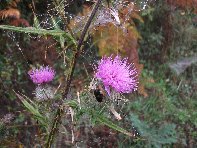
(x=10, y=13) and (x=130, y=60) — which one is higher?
(x=10, y=13)

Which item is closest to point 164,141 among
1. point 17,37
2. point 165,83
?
point 165,83

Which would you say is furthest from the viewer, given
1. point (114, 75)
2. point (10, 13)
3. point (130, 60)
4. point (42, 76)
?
point (130, 60)

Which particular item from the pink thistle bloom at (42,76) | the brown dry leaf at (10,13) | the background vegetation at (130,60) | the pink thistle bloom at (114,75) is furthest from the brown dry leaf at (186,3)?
the pink thistle bloom at (114,75)

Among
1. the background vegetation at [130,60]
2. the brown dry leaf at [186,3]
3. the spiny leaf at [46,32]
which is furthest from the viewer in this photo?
the brown dry leaf at [186,3]

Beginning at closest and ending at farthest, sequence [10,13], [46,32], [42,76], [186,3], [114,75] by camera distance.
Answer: [46,32] → [114,75] → [42,76] → [10,13] → [186,3]

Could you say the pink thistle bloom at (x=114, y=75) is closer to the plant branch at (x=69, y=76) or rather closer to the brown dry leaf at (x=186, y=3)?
the plant branch at (x=69, y=76)

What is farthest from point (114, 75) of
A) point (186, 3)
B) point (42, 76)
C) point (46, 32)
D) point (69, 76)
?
point (186, 3)

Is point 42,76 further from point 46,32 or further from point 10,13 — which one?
point 10,13

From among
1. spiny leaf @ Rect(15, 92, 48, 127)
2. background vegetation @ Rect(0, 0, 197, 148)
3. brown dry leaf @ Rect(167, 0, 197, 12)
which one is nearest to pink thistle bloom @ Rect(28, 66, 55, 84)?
spiny leaf @ Rect(15, 92, 48, 127)

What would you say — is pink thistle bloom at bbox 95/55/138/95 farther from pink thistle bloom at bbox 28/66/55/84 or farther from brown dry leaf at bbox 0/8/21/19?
brown dry leaf at bbox 0/8/21/19

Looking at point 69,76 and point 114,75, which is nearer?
point 69,76

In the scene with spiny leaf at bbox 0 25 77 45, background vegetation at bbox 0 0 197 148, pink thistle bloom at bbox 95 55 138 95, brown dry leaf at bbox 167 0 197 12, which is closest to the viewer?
spiny leaf at bbox 0 25 77 45
